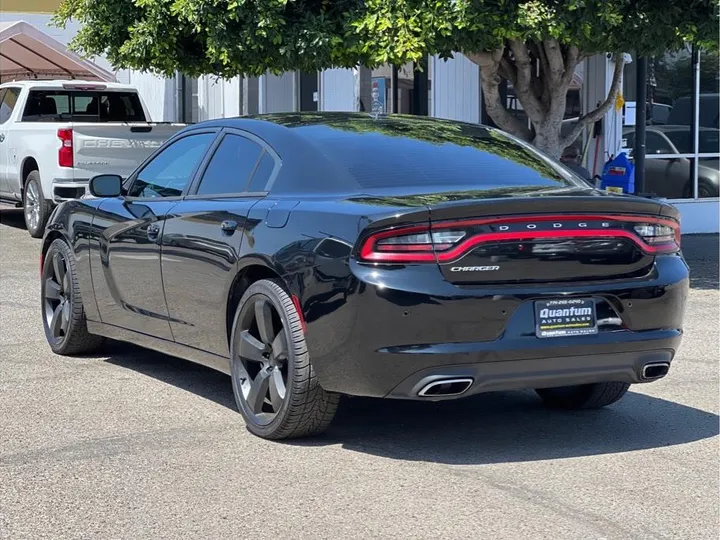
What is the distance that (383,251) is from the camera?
5.47 metres

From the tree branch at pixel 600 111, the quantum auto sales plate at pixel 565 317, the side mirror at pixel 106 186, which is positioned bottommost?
the quantum auto sales plate at pixel 565 317

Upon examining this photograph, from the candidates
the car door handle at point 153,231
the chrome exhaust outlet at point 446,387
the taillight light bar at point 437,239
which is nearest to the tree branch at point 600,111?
the car door handle at point 153,231

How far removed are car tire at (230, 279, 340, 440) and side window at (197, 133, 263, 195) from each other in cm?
76

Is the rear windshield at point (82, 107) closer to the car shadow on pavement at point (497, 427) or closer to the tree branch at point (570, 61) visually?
the tree branch at point (570, 61)

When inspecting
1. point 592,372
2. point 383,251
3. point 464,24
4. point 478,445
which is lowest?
point 478,445

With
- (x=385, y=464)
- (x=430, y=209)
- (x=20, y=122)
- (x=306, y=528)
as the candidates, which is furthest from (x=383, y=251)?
(x=20, y=122)

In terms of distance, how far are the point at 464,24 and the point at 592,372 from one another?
22.6ft

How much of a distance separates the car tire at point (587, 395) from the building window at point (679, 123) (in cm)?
1171

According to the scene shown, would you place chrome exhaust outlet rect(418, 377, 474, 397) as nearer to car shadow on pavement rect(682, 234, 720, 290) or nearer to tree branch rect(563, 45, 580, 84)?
car shadow on pavement rect(682, 234, 720, 290)

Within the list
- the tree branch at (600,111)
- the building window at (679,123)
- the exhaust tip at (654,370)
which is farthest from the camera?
the building window at (679,123)

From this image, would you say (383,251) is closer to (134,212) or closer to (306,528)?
(306,528)

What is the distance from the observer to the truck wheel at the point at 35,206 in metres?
16.0

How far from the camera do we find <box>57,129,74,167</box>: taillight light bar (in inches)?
603

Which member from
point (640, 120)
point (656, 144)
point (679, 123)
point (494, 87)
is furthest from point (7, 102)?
point (679, 123)
